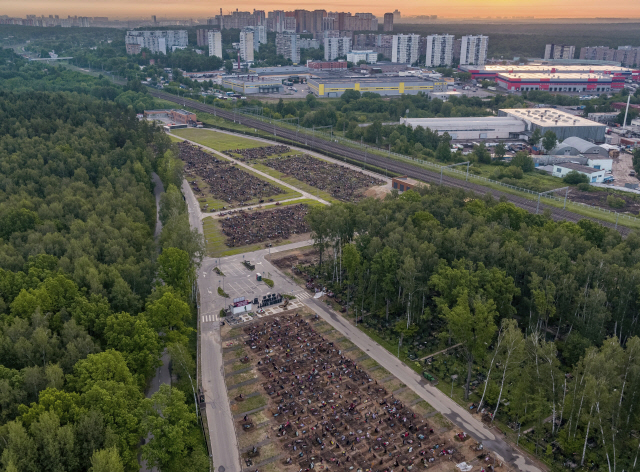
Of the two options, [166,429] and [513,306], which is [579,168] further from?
[166,429]

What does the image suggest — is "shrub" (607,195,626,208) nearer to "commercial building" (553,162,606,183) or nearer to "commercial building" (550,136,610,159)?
"commercial building" (553,162,606,183)

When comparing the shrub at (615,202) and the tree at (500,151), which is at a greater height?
the tree at (500,151)

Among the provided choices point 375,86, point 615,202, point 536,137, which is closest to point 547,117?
point 536,137

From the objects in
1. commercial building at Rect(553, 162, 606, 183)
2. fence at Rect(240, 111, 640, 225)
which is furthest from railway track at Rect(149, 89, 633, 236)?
commercial building at Rect(553, 162, 606, 183)

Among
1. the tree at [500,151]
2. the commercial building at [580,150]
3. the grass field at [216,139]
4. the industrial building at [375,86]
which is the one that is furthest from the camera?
the industrial building at [375,86]

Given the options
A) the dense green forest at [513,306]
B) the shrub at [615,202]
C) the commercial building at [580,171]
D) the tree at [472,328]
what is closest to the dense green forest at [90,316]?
the dense green forest at [513,306]

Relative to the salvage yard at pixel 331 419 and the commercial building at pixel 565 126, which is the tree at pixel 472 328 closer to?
the salvage yard at pixel 331 419

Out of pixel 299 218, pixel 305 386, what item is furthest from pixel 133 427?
pixel 299 218
